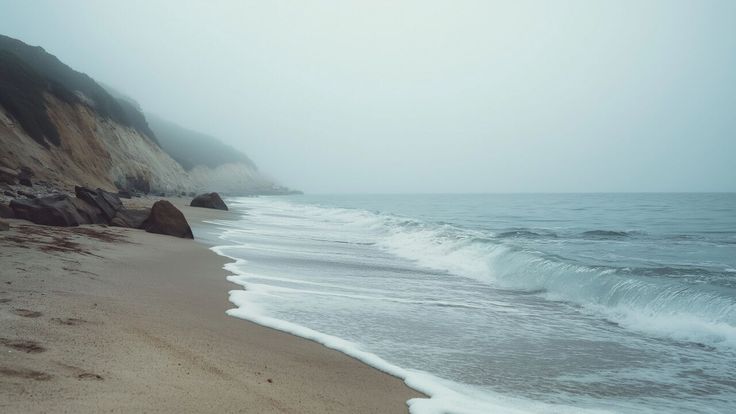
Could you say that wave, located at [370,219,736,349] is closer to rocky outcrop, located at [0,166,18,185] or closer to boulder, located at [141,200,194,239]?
boulder, located at [141,200,194,239]

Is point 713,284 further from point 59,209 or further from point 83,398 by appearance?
point 59,209

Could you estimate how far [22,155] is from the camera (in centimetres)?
2369

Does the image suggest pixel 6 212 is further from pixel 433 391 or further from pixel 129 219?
pixel 433 391

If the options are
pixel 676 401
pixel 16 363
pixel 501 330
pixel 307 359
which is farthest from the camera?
pixel 501 330

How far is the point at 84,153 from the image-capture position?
3141 centimetres

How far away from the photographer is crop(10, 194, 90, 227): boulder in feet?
33.5

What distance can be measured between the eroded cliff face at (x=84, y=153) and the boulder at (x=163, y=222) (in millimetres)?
11884

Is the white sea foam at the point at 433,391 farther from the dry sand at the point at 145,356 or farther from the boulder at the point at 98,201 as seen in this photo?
the boulder at the point at 98,201

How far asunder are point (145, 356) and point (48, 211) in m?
8.92

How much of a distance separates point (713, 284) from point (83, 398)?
10.7 metres

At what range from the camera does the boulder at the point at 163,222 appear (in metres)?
13.4

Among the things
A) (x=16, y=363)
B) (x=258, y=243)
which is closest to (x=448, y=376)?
(x=16, y=363)

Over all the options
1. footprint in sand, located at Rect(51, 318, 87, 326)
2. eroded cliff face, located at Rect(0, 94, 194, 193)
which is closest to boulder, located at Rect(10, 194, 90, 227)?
footprint in sand, located at Rect(51, 318, 87, 326)

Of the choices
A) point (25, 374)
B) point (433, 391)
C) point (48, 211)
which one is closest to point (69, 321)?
point (25, 374)
